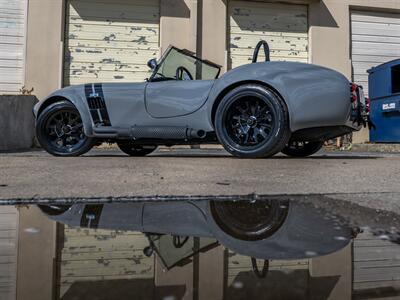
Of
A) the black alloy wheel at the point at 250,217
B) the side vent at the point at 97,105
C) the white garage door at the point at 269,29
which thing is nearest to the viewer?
the black alloy wheel at the point at 250,217

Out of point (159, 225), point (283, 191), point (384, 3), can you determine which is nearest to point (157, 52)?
point (384, 3)

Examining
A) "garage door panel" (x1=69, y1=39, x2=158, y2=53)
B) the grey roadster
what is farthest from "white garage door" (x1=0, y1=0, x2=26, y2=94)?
the grey roadster

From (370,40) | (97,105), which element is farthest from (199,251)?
(370,40)

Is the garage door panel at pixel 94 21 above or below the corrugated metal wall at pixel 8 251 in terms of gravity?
above

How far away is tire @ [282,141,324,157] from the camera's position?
5.47m

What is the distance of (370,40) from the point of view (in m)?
11.5

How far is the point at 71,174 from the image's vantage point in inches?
131

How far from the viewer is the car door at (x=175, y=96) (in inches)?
184

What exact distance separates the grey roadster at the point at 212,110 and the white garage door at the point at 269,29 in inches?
212

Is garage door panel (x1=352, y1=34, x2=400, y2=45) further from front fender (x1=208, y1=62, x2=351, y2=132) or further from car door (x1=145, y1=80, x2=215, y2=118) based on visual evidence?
car door (x1=145, y1=80, x2=215, y2=118)

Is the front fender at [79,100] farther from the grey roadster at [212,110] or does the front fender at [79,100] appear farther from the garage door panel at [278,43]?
the garage door panel at [278,43]

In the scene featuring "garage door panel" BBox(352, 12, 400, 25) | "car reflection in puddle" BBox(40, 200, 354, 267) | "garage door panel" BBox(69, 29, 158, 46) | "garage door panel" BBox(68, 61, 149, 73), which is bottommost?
"car reflection in puddle" BBox(40, 200, 354, 267)

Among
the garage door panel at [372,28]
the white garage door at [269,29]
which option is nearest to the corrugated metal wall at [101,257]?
the white garage door at [269,29]

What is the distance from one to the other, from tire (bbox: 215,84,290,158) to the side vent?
1.40 metres
